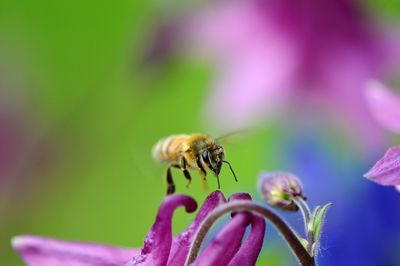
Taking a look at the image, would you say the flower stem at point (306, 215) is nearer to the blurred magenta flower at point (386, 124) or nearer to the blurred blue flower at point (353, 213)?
the blurred magenta flower at point (386, 124)

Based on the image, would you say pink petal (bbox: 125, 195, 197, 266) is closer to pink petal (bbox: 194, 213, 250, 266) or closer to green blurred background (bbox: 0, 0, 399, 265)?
pink petal (bbox: 194, 213, 250, 266)

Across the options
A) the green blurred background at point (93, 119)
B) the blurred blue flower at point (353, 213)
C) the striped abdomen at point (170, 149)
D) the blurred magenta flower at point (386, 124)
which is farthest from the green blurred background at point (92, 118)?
the blurred magenta flower at point (386, 124)

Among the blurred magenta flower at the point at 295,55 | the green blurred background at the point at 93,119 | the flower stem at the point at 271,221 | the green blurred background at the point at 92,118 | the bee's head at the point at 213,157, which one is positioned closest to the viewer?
the flower stem at the point at 271,221

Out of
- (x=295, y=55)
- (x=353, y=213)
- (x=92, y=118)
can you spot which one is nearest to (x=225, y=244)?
(x=353, y=213)

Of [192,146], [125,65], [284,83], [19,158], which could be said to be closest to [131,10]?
[19,158]

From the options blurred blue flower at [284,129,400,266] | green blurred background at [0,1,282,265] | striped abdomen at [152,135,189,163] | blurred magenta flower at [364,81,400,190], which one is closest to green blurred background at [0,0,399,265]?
green blurred background at [0,1,282,265]

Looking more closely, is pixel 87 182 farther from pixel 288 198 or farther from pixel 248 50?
pixel 288 198
